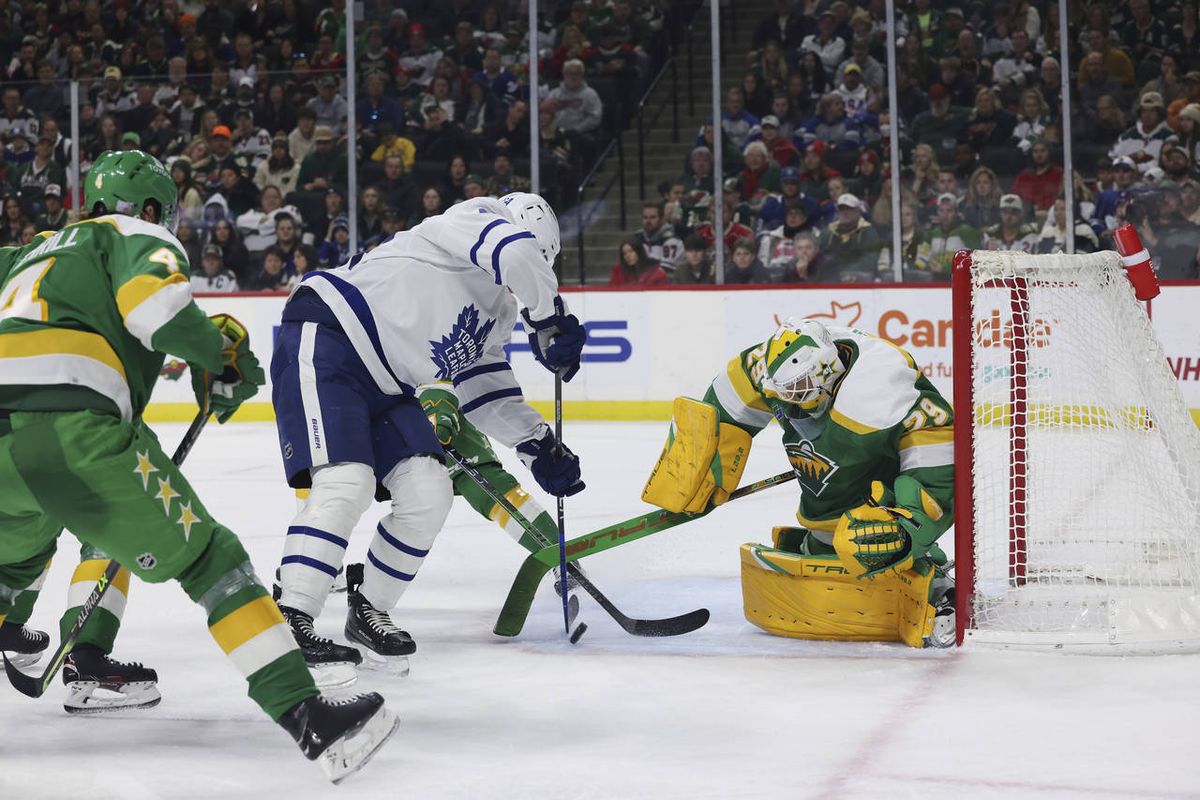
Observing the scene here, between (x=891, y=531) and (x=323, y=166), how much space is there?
19.7ft

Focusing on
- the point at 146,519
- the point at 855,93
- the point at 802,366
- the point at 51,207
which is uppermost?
the point at 855,93

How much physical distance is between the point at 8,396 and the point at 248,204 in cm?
644

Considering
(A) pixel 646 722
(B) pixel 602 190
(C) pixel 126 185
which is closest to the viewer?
(C) pixel 126 185

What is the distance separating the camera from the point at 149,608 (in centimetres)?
358

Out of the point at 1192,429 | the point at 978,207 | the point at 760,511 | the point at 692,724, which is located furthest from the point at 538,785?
the point at 978,207

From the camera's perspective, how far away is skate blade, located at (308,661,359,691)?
2.62m

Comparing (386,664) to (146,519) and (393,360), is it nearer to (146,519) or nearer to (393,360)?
(393,360)

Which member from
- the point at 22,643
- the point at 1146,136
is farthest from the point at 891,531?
the point at 1146,136

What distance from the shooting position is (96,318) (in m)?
2.16

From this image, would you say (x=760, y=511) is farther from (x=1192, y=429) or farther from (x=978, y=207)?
(x=978, y=207)

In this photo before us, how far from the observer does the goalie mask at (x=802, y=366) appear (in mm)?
2992

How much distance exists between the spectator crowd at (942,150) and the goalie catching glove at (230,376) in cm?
515

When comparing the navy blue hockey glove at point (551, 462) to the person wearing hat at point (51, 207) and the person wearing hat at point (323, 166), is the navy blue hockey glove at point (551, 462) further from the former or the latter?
the person wearing hat at point (51, 207)

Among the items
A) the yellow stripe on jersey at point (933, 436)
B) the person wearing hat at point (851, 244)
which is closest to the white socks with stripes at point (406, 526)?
the yellow stripe on jersey at point (933, 436)
